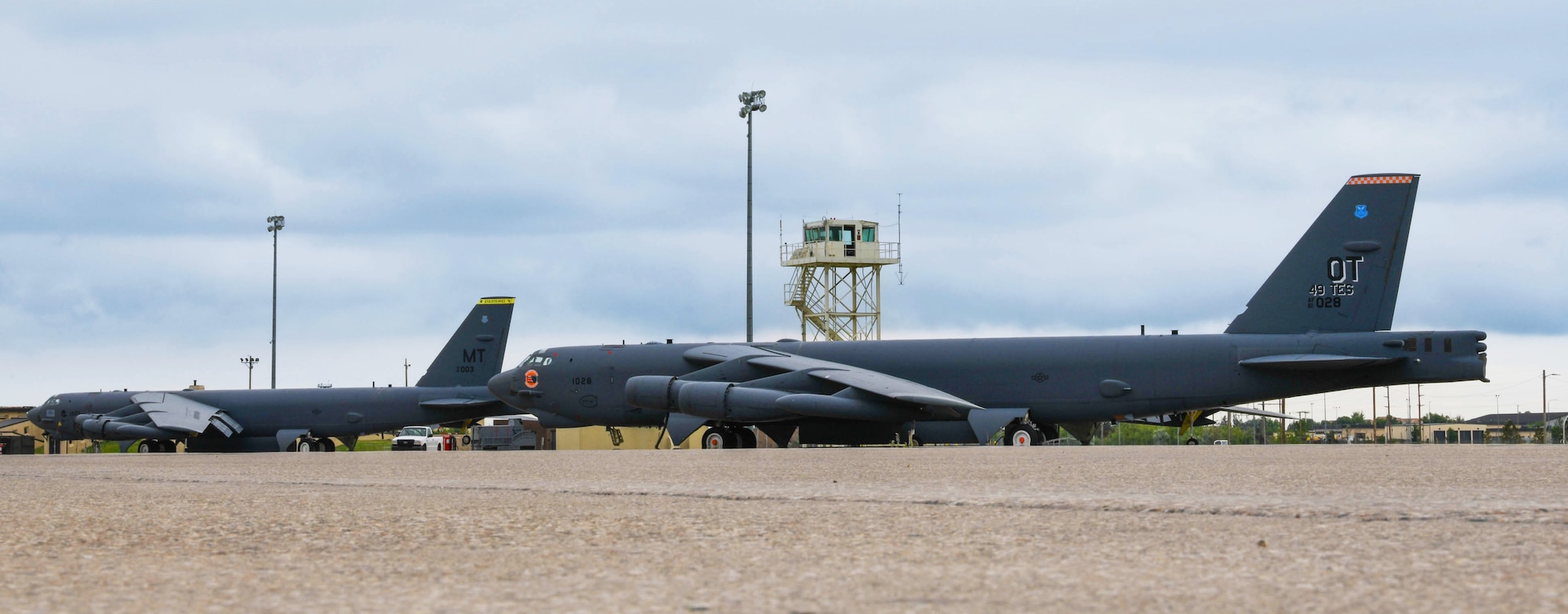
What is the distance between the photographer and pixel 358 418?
138 feet

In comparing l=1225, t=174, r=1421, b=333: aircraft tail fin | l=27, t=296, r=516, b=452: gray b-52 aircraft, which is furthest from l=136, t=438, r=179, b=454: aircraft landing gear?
l=1225, t=174, r=1421, b=333: aircraft tail fin

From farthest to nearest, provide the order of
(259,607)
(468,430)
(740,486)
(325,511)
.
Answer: (468,430) → (740,486) → (325,511) → (259,607)

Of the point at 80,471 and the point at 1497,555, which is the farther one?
Result: the point at 80,471

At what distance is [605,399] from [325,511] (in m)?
26.1

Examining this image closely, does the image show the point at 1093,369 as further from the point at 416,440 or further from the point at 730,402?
the point at 416,440

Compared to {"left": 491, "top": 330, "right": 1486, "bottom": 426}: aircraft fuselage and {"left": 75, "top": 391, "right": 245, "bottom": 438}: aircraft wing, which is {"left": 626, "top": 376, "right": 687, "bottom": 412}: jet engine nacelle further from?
{"left": 75, "top": 391, "right": 245, "bottom": 438}: aircraft wing

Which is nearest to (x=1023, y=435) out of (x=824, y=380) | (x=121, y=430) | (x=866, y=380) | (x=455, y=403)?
(x=866, y=380)

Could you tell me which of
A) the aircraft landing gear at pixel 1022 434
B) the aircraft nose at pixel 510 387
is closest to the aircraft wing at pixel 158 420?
the aircraft nose at pixel 510 387

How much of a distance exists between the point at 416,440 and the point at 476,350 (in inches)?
637

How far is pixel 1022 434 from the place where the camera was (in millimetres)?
30953

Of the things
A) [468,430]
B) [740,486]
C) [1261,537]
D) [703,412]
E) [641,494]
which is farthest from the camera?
[468,430]

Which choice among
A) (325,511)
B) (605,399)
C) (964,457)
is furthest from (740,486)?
(605,399)

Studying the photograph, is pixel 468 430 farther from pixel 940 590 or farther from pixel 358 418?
pixel 940 590

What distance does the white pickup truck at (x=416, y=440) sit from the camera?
57312 millimetres
